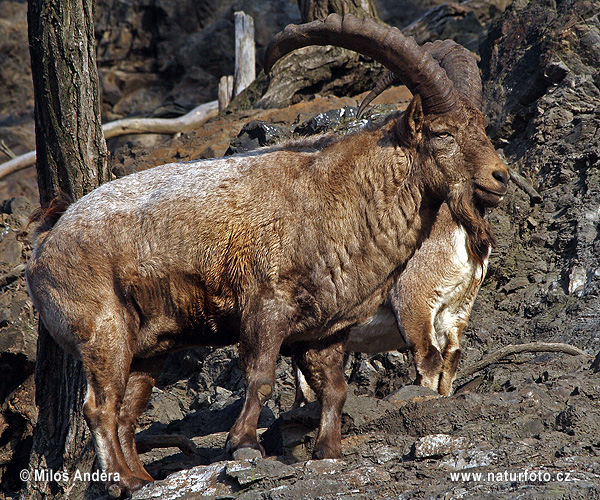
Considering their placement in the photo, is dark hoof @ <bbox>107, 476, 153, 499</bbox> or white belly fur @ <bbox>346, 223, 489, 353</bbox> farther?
white belly fur @ <bbox>346, 223, 489, 353</bbox>

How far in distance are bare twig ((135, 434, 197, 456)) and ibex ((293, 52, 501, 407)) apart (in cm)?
149


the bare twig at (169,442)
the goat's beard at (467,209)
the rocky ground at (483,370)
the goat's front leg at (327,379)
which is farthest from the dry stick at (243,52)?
the goat's beard at (467,209)

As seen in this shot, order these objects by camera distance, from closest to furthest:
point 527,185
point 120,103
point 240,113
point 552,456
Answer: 1. point 552,456
2. point 527,185
3. point 240,113
4. point 120,103

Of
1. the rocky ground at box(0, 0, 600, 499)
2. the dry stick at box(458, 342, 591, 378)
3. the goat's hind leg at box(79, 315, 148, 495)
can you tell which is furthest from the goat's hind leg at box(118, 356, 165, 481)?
the dry stick at box(458, 342, 591, 378)

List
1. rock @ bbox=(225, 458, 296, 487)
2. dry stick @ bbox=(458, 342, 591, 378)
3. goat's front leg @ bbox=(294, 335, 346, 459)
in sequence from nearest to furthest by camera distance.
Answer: rock @ bbox=(225, 458, 296, 487)
goat's front leg @ bbox=(294, 335, 346, 459)
dry stick @ bbox=(458, 342, 591, 378)

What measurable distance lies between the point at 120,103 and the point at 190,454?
14860mm

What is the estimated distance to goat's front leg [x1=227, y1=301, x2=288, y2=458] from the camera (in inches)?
189

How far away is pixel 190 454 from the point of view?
6.17 metres

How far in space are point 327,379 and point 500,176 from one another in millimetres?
1775

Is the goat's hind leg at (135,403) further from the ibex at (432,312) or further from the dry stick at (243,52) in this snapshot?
the dry stick at (243,52)

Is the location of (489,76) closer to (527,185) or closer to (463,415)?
(527,185)

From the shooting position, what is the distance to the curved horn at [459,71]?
Result: 5.25 meters

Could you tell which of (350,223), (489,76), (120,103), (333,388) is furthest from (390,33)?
(120,103)

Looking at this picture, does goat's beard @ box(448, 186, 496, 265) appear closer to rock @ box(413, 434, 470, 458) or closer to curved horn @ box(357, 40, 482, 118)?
curved horn @ box(357, 40, 482, 118)
